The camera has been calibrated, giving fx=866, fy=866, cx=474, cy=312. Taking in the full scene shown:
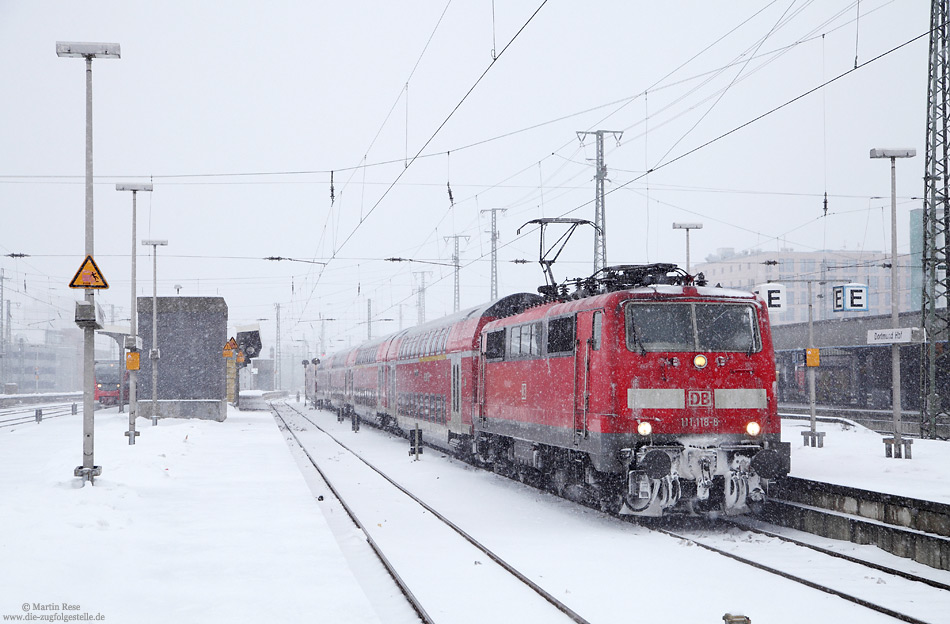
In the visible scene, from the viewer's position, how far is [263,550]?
9.96 meters

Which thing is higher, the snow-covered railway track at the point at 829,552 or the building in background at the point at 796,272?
the building in background at the point at 796,272

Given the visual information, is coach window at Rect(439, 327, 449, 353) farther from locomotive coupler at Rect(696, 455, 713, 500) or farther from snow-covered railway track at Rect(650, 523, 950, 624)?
locomotive coupler at Rect(696, 455, 713, 500)

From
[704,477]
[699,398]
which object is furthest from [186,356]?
[704,477]

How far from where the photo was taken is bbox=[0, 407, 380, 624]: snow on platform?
7488mm

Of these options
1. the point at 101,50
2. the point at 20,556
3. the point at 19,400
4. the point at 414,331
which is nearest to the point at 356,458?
the point at 414,331

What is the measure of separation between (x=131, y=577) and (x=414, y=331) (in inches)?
767

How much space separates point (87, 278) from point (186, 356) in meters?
25.3

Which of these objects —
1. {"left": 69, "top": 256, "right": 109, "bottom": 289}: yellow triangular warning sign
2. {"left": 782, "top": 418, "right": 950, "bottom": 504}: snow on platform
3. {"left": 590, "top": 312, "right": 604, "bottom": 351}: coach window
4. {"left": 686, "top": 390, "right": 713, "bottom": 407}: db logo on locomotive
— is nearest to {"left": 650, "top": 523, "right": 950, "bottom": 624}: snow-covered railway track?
{"left": 686, "top": 390, "right": 713, "bottom": 407}: db logo on locomotive

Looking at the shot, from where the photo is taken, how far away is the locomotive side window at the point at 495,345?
17.0 meters

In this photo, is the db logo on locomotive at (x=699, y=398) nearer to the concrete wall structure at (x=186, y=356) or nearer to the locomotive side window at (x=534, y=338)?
the locomotive side window at (x=534, y=338)

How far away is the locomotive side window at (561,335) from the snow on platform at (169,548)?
450cm

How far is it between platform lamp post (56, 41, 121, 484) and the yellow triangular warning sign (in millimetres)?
193

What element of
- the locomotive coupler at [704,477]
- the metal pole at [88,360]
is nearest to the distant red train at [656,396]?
the locomotive coupler at [704,477]

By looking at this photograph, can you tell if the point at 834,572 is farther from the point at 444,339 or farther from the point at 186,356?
the point at 186,356
